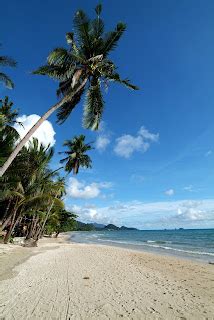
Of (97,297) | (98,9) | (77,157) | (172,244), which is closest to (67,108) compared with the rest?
(98,9)

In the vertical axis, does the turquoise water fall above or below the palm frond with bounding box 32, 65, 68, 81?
below

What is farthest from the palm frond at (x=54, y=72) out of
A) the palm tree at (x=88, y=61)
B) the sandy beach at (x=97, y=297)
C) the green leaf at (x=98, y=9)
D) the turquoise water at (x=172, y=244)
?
the turquoise water at (x=172, y=244)

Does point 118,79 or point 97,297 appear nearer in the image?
point 97,297

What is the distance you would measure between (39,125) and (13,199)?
42.8 feet

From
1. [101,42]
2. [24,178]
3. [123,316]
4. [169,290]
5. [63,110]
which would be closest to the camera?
[123,316]

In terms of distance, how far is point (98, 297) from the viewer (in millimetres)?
6445

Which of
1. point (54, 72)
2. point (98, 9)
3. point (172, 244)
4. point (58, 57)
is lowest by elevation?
point (172, 244)

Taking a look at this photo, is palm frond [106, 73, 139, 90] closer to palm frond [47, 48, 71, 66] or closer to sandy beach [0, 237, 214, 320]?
palm frond [47, 48, 71, 66]

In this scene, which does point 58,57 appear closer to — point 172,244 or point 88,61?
point 88,61

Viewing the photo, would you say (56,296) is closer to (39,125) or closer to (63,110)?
(39,125)

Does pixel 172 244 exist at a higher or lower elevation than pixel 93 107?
lower

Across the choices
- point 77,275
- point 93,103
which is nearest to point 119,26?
point 93,103

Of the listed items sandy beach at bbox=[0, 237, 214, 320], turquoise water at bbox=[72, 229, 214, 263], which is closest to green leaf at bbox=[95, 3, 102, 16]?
sandy beach at bbox=[0, 237, 214, 320]

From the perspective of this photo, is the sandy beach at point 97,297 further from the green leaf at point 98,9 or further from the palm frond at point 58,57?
the green leaf at point 98,9
